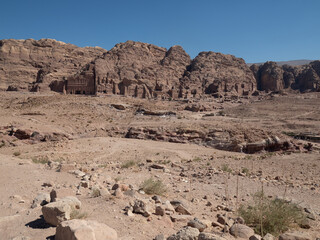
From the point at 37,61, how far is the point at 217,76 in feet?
161

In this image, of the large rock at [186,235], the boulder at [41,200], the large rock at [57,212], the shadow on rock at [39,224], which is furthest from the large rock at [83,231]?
the boulder at [41,200]

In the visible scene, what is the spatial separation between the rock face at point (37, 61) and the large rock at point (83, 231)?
152ft

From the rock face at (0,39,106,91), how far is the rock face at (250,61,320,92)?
5694 cm

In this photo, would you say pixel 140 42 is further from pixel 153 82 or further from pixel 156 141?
pixel 156 141

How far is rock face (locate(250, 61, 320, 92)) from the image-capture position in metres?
73.7

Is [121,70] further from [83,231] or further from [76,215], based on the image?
[83,231]

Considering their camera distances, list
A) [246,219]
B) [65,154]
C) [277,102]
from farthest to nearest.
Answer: [277,102] → [65,154] → [246,219]

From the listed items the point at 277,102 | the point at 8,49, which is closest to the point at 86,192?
the point at 277,102

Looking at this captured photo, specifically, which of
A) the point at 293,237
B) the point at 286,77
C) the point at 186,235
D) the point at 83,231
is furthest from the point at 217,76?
the point at 83,231

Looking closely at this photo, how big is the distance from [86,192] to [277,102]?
4593 centimetres

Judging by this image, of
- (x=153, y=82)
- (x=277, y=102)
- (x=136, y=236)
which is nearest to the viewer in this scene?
(x=136, y=236)

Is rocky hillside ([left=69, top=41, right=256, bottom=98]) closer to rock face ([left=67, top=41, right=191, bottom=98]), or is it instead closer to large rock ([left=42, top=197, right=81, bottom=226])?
rock face ([left=67, top=41, right=191, bottom=98])

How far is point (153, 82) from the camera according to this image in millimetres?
54094

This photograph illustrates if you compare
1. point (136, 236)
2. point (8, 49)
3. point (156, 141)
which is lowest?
point (156, 141)
